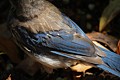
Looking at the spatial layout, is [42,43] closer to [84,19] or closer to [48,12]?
[48,12]

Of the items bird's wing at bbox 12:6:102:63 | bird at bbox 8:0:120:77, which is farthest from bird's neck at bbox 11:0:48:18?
bird's wing at bbox 12:6:102:63

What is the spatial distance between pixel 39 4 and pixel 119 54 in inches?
51.2

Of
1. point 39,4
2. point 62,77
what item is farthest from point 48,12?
point 62,77

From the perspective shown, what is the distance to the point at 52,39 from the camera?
5762mm

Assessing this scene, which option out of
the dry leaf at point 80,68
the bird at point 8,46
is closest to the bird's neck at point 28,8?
the bird at point 8,46

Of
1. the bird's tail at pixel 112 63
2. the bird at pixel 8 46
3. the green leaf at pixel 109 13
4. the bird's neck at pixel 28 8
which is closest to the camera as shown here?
the bird's tail at pixel 112 63

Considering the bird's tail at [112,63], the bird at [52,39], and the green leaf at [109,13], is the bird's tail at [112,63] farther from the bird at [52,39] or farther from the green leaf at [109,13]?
the green leaf at [109,13]

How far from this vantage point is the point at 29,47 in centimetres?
584

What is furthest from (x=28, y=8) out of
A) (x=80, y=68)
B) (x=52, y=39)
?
(x=80, y=68)

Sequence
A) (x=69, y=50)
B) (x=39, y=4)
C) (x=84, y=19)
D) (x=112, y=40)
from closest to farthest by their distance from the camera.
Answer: (x=69, y=50)
(x=39, y=4)
(x=112, y=40)
(x=84, y=19)

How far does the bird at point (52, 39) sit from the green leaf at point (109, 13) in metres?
0.91

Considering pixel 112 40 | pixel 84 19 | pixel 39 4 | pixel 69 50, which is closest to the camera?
pixel 69 50

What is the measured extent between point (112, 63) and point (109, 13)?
49.5 inches

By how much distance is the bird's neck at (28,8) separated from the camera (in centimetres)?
591
